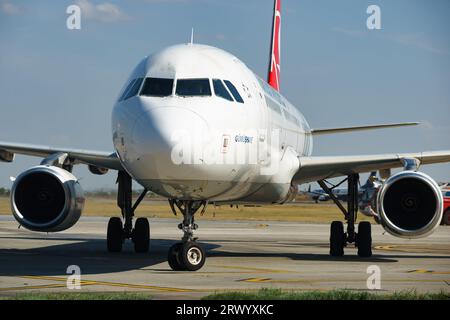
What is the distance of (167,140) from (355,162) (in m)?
7.81

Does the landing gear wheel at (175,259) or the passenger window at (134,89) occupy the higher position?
the passenger window at (134,89)

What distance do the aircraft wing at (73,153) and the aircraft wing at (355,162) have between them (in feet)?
14.7

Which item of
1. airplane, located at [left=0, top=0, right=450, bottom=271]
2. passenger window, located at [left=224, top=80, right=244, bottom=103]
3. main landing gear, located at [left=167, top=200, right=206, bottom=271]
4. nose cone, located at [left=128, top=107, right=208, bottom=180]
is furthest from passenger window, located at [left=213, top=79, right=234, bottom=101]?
main landing gear, located at [left=167, top=200, right=206, bottom=271]

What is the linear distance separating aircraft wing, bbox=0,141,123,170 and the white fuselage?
347 centimetres

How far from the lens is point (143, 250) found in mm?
22328

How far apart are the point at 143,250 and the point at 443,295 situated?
38.8 ft

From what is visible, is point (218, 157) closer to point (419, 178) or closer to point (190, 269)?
point (190, 269)

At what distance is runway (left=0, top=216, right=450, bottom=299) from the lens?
1373cm

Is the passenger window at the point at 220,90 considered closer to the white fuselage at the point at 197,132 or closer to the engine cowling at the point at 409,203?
the white fuselage at the point at 197,132

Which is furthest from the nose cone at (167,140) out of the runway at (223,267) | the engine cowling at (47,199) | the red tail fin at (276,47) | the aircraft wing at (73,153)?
the red tail fin at (276,47)

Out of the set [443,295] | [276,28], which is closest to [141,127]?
[443,295]

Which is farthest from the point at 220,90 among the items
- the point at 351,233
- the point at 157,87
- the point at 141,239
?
the point at 351,233

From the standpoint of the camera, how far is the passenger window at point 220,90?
15.6 metres

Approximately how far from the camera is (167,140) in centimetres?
1384
